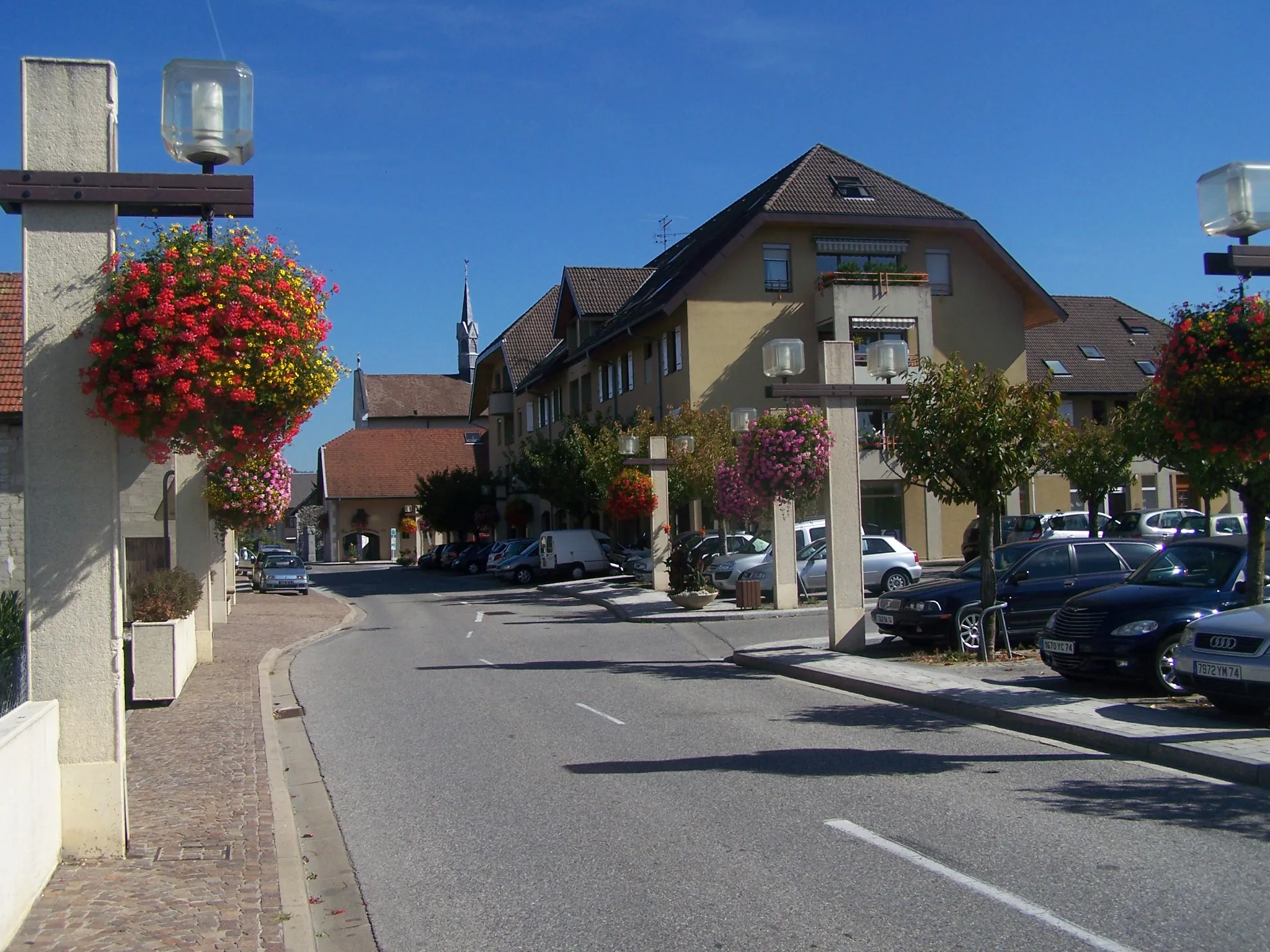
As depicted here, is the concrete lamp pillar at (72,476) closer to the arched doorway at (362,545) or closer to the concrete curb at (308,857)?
the concrete curb at (308,857)

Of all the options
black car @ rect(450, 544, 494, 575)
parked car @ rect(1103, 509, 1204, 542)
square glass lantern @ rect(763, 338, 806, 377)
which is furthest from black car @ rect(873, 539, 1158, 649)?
black car @ rect(450, 544, 494, 575)

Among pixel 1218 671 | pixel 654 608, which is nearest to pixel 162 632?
pixel 1218 671

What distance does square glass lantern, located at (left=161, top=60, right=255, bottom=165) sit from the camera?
22.7 ft

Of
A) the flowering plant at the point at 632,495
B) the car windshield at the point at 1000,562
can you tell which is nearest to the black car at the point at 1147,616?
the car windshield at the point at 1000,562

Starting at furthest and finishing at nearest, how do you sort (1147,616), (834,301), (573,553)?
1. (573,553)
2. (834,301)
3. (1147,616)

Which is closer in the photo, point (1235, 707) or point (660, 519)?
point (1235, 707)

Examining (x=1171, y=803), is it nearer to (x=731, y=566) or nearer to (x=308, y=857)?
(x=308, y=857)

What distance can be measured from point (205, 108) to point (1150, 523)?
1225 inches

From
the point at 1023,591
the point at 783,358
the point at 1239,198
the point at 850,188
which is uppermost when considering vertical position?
the point at 850,188

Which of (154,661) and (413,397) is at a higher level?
(413,397)

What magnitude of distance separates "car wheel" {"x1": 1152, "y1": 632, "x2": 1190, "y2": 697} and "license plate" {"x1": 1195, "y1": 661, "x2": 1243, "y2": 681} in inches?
73.3

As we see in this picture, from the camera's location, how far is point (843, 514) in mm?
16219

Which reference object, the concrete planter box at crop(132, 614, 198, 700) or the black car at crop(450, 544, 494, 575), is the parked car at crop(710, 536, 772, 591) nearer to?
the concrete planter box at crop(132, 614, 198, 700)

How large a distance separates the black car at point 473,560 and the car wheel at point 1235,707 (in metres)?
42.8
